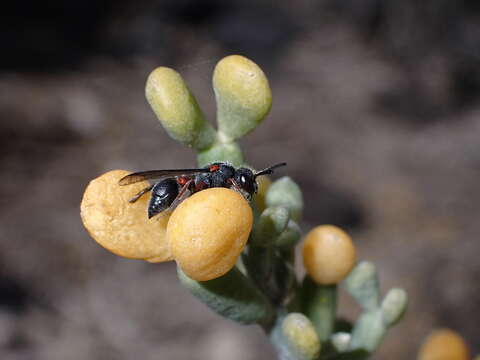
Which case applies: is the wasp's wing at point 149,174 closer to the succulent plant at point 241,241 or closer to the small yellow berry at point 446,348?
the succulent plant at point 241,241

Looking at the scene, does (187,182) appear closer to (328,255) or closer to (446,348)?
(328,255)

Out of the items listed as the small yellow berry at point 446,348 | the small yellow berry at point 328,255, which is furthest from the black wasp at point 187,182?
the small yellow berry at point 446,348

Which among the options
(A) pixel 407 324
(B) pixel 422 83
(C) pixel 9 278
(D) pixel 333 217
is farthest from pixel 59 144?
(B) pixel 422 83

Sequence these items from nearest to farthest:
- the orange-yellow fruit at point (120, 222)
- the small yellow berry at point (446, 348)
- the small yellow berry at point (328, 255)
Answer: the orange-yellow fruit at point (120, 222) < the small yellow berry at point (328, 255) < the small yellow berry at point (446, 348)

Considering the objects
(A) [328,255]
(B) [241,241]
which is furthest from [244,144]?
(B) [241,241]

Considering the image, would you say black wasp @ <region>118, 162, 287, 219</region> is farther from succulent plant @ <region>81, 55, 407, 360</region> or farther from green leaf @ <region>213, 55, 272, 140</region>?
green leaf @ <region>213, 55, 272, 140</region>

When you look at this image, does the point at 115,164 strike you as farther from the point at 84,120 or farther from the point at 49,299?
the point at 49,299

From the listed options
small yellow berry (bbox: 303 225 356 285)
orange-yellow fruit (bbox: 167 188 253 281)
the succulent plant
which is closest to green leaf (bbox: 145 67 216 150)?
the succulent plant

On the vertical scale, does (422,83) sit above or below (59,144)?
above
